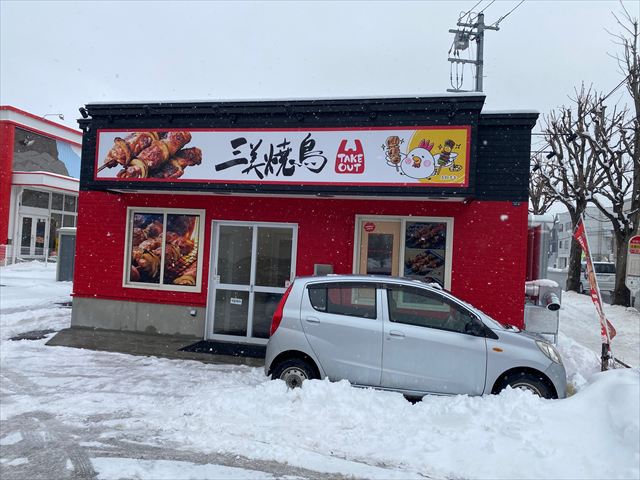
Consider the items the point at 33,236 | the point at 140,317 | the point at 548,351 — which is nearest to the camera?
the point at 548,351

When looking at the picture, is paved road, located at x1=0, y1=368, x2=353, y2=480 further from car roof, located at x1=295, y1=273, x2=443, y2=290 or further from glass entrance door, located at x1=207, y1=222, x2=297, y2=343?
glass entrance door, located at x1=207, y1=222, x2=297, y2=343

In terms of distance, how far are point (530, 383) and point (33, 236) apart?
93.1ft

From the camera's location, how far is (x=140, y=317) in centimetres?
999

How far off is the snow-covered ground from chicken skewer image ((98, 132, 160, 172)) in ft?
13.8

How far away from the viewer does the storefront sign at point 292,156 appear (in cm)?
803

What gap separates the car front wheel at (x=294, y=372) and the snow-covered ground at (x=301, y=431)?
211 mm

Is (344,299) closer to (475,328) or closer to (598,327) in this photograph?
(475,328)

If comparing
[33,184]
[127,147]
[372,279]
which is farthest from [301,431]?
[33,184]

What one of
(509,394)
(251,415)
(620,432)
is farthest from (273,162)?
(620,432)

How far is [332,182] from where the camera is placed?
8.32 meters

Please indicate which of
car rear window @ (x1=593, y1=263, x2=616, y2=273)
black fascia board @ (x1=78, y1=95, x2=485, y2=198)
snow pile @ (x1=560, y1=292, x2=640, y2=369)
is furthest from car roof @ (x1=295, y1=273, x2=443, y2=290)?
car rear window @ (x1=593, y1=263, x2=616, y2=273)

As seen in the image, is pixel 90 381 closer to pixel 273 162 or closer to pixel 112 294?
pixel 112 294

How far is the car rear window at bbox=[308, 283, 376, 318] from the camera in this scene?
20.5 feet

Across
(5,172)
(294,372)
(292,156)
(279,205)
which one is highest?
(5,172)
